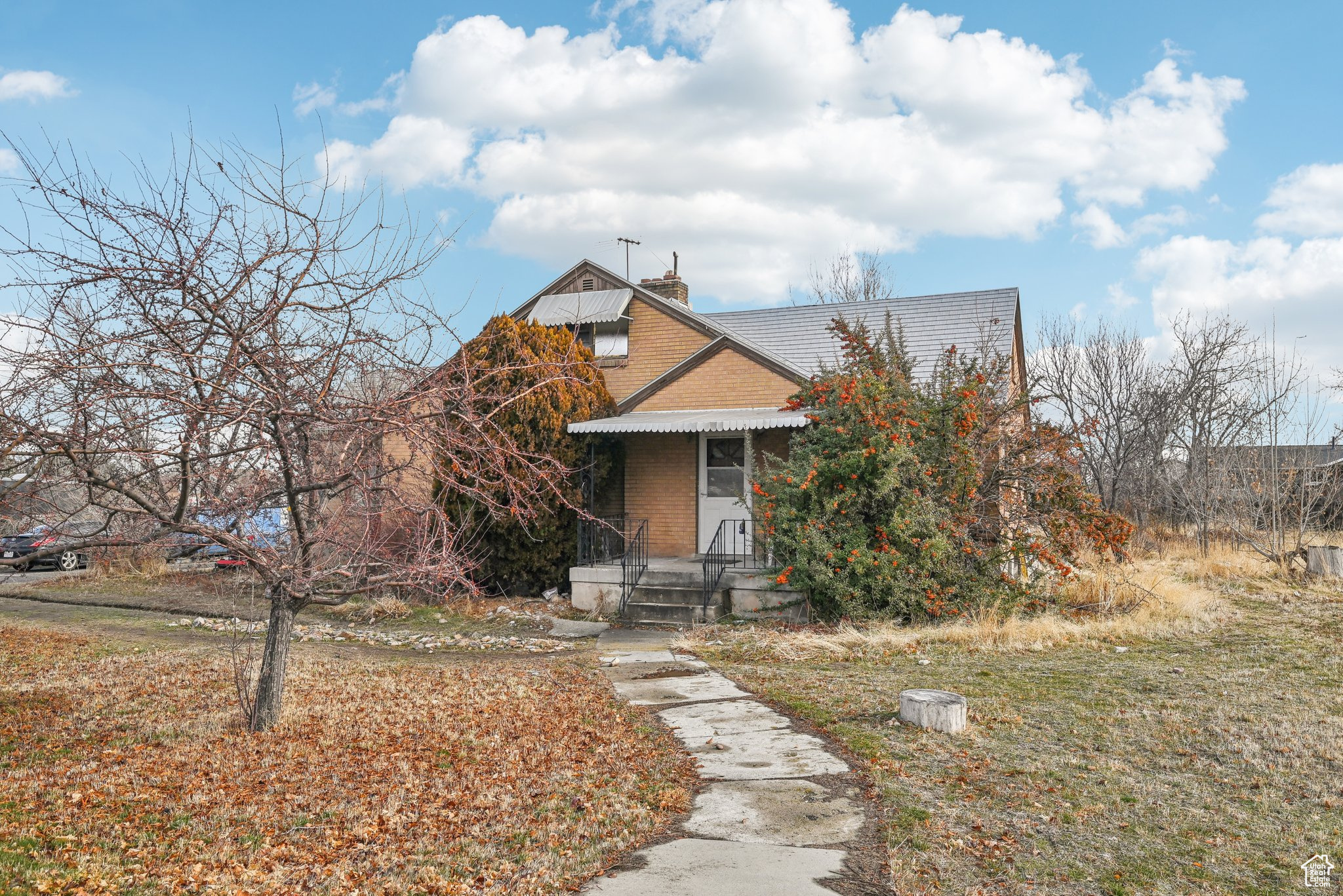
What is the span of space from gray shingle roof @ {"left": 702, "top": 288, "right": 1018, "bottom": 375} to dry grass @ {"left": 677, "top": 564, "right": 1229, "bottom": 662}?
19.3 feet

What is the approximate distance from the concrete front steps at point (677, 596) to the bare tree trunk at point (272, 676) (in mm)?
6524

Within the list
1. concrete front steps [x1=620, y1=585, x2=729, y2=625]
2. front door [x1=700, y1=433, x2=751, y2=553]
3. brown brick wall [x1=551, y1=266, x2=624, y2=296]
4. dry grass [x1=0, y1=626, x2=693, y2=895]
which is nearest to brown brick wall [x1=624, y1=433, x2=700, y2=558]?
front door [x1=700, y1=433, x2=751, y2=553]

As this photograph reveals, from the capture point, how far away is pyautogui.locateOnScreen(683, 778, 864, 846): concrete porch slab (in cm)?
468

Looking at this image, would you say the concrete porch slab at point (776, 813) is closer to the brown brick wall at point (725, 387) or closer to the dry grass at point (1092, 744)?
the dry grass at point (1092, 744)

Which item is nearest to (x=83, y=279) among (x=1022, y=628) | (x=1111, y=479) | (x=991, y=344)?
(x=1022, y=628)

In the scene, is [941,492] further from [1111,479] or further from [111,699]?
[1111,479]

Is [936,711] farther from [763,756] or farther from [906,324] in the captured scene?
[906,324]

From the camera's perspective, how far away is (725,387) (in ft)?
51.0

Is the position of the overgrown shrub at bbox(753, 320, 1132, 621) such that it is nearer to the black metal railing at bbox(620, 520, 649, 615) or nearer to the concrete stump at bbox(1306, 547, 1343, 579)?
the black metal railing at bbox(620, 520, 649, 615)

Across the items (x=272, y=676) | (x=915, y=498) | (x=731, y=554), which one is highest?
(x=915, y=498)

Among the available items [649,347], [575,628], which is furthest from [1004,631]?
[649,347]

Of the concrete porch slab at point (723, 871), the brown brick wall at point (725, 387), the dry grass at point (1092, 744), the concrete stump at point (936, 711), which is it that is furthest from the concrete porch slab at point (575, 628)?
the concrete porch slab at point (723, 871)

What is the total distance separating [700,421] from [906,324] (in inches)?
277

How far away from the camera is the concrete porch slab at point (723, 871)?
13.2 feet
